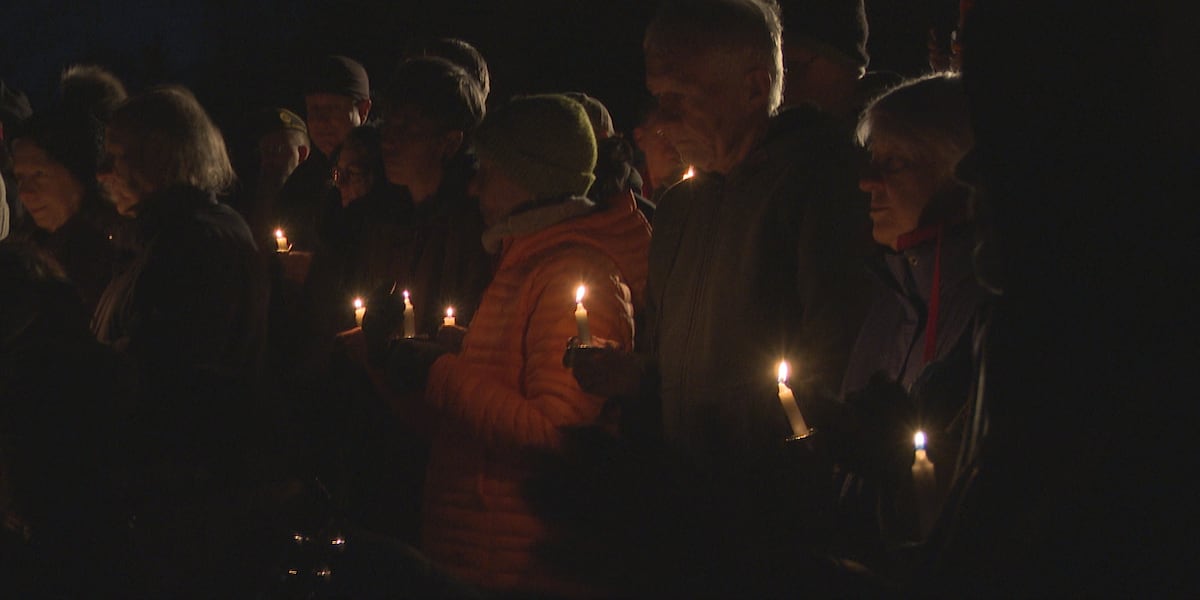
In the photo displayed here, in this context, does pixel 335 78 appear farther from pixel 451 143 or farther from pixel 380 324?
pixel 380 324

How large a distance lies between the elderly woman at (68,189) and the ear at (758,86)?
10.8ft

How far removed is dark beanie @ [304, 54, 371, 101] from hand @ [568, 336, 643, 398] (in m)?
3.79

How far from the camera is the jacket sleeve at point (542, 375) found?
316 centimetres

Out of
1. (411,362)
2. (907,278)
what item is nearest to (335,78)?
(411,362)

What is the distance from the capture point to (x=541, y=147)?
137 inches

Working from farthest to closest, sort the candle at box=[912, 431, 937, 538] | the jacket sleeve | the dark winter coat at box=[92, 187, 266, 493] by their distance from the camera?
the dark winter coat at box=[92, 187, 266, 493] → the jacket sleeve → the candle at box=[912, 431, 937, 538]

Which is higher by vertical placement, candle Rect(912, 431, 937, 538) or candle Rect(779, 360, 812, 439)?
candle Rect(779, 360, 812, 439)

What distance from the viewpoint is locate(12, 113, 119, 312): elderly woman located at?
16.6 feet

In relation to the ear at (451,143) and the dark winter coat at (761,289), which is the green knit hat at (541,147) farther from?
the ear at (451,143)

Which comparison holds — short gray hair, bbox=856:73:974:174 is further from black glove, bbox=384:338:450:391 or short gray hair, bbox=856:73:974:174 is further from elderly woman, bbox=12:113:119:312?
elderly woman, bbox=12:113:119:312

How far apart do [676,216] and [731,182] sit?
238 mm

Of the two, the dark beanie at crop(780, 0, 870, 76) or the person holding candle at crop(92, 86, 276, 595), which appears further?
the dark beanie at crop(780, 0, 870, 76)

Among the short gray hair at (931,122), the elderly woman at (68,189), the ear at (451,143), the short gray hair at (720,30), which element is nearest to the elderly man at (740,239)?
the short gray hair at (720,30)

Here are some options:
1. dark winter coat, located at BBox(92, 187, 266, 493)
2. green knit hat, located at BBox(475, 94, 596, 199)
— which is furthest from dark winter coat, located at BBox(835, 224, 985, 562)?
dark winter coat, located at BBox(92, 187, 266, 493)
